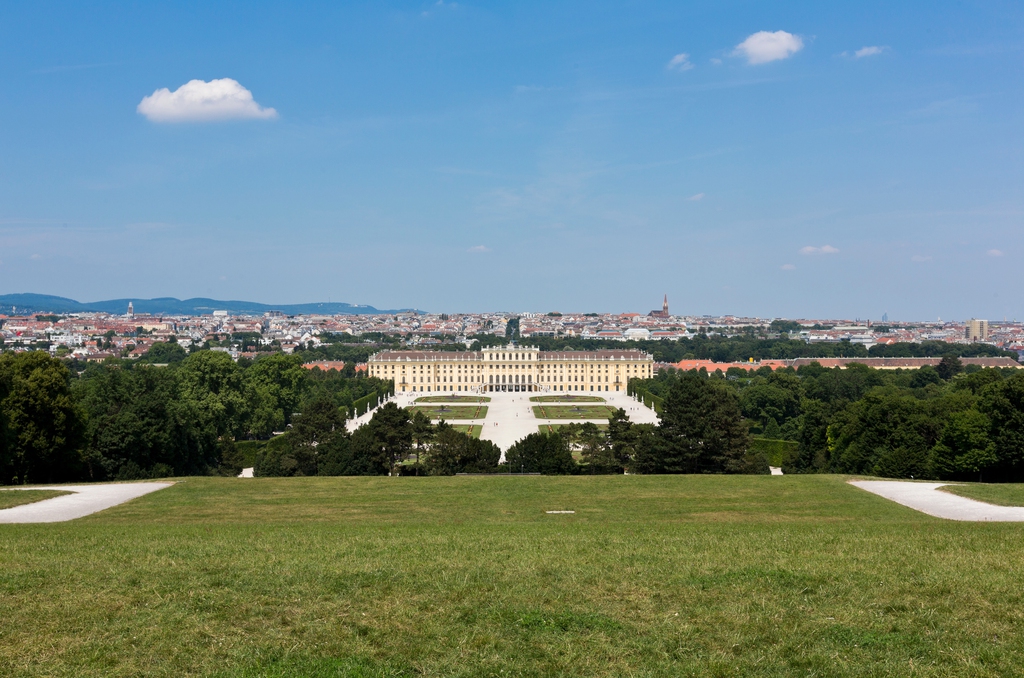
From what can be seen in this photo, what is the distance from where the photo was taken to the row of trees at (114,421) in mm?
23672

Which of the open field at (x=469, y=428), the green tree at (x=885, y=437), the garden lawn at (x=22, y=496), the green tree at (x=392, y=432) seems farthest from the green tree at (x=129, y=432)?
the green tree at (x=885, y=437)

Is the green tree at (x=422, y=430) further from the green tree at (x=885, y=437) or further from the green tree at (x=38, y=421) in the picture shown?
the green tree at (x=885, y=437)

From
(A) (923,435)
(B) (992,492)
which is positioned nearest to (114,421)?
(B) (992,492)

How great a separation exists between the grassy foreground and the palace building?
8732cm

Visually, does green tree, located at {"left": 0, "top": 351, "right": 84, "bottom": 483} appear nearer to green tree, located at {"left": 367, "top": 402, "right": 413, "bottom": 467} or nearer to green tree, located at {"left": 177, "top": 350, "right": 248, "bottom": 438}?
green tree, located at {"left": 367, "top": 402, "right": 413, "bottom": 467}

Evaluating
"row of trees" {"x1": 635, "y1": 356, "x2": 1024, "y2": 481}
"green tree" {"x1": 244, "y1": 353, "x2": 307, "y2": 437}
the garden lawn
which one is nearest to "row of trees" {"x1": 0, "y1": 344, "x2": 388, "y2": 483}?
"green tree" {"x1": 244, "y1": 353, "x2": 307, "y2": 437}

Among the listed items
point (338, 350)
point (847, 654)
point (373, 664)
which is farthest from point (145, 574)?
point (338, 350)

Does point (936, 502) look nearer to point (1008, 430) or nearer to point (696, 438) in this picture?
point (1008, 430)

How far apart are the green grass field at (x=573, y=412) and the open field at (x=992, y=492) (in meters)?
40.9

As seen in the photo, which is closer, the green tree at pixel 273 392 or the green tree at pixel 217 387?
the green tree at pixel 217 387

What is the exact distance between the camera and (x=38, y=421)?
23.8m

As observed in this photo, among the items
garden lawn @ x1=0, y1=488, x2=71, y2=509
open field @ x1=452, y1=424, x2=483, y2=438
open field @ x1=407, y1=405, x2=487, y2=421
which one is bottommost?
open field @ x1=407, y1=405, x2=487, y2=421

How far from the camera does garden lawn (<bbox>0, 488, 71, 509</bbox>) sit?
15947 millimetres

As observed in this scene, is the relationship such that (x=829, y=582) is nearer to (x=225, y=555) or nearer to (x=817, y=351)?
(x=225, y=555)
